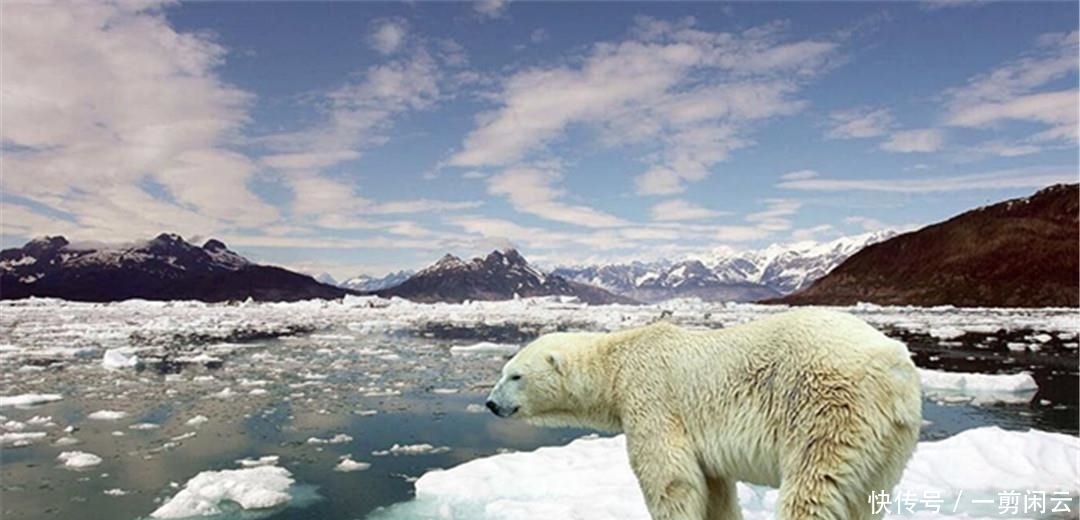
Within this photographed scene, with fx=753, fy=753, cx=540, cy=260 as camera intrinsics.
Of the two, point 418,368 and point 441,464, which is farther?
point 418,368

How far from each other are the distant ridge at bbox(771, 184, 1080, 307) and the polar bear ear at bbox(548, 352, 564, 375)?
328 ft

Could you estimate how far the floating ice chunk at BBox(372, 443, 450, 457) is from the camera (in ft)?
40.7

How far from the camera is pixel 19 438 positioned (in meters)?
13.0

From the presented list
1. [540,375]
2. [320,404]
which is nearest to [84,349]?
[320,404]

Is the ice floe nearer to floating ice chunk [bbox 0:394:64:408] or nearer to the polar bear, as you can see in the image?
the polar bear

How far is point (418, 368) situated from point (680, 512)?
20.6 metres

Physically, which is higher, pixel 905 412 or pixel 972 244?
pixel 972 244

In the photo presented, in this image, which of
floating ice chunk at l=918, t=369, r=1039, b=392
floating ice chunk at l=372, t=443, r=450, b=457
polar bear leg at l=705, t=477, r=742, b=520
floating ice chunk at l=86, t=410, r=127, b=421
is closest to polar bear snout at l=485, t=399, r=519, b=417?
polar bear leg at l=705, t=477, r=742, b=520

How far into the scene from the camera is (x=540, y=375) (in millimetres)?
4512

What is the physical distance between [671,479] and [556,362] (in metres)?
1.01

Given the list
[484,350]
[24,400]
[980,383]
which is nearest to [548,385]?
[24,400]

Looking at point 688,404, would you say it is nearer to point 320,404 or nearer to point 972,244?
point 320,404

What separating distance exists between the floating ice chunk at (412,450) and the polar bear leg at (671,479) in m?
9.04

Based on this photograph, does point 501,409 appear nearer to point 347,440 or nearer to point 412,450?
point 412,450
